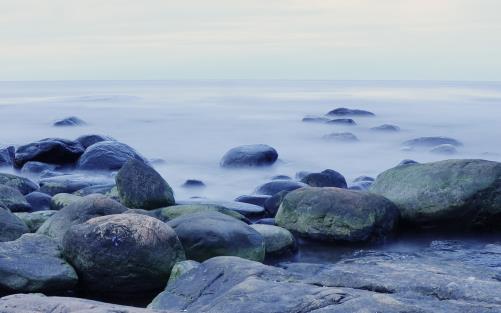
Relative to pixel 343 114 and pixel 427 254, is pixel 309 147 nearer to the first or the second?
pixel 343 114

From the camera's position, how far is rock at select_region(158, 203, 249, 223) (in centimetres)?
657

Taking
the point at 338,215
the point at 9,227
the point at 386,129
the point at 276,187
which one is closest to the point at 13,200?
the point at 9,227

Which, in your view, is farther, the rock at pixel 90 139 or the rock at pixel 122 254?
the rock at pixel 90 139

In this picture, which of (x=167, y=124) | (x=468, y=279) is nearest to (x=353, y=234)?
(x=468, y=279)

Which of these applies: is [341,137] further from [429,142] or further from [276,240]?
[276,240]

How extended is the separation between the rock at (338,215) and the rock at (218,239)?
996mm

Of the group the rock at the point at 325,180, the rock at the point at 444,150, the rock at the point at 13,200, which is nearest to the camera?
the rock at the point at 13,200

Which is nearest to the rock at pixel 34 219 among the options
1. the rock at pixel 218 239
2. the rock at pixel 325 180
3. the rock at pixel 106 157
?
the rock at pixel 218 239

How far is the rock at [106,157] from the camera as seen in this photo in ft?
35.3

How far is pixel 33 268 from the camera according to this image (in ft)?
15.6

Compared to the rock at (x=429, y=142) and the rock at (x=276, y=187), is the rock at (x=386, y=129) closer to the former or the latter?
the rock at (x=429, y=142)

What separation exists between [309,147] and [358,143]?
118 cm

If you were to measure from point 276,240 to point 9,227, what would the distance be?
7.41ft

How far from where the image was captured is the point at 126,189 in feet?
22.8
